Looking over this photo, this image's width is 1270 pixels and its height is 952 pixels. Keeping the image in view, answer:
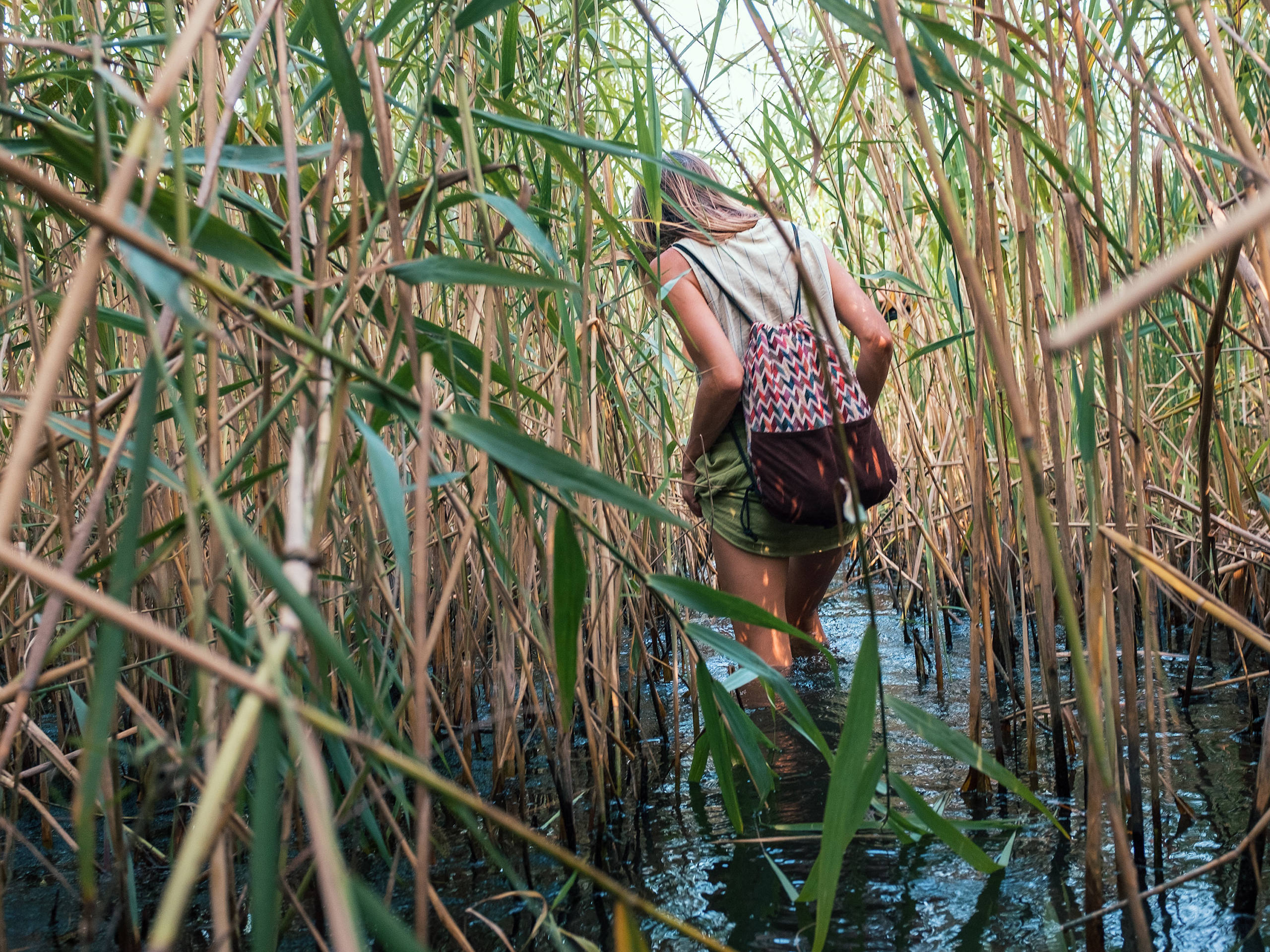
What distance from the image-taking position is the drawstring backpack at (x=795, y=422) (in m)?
1.69

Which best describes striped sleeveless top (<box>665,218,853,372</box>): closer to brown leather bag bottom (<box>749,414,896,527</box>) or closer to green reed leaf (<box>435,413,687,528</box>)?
brown leather bag bottom (<box>749,414,896,527</box>)

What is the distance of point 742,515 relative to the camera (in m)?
1.86

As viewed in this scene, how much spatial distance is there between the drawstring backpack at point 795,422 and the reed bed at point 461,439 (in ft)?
0.69

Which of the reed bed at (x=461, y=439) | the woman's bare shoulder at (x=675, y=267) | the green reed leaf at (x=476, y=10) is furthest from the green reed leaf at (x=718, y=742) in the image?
the woman's bare shoulder at (x=675, y=267)

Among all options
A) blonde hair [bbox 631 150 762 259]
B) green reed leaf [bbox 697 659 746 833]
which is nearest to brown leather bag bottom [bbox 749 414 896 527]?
blonde hair [bbox 631 150 762 259]

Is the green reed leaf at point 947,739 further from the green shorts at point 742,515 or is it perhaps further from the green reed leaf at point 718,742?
the green shorts at point 742,515

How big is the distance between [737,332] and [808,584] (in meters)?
0.60

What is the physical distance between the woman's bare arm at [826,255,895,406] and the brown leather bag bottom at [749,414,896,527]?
0.13 metres

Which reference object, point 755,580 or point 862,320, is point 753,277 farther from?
point 755,580

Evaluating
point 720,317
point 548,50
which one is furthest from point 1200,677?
point 548,50

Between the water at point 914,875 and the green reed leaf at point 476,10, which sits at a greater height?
the green reed leaf at point 476,10

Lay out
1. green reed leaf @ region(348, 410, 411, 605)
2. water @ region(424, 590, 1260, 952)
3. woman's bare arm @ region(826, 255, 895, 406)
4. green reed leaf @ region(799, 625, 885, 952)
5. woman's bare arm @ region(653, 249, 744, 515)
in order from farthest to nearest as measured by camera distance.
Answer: woman's bare arm @ region(826, 255, 895, 406) → woman's bare arm @ region(653, 249, 744, 515) → water @ region(424, 590, 1260, 952) → green reed leaf @ region(799, 625, 885, 952) → green reed leaf @ region(348, 410, 411, 605)

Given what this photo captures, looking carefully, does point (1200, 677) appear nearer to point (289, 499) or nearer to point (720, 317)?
point (720, 317)

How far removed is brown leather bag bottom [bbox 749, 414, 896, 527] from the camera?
1.70 m
